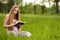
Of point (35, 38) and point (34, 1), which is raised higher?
point (34, 1)

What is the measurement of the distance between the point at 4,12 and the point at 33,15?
0.22 meters

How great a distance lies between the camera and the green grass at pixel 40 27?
217 cm

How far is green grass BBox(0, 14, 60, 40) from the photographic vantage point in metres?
2.17

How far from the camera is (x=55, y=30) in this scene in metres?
2.21

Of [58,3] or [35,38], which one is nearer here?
[35,38]

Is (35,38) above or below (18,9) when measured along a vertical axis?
below

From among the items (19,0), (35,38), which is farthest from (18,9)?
(35,38)

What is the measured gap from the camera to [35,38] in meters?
2.16

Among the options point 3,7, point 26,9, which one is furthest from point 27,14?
point 3,7

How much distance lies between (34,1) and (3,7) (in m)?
0.24

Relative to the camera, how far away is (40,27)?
2.23 m

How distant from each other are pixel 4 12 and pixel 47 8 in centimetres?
33

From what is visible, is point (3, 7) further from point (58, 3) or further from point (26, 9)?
point (58, 3)

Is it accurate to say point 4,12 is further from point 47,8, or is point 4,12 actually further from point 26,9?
point 47,8
